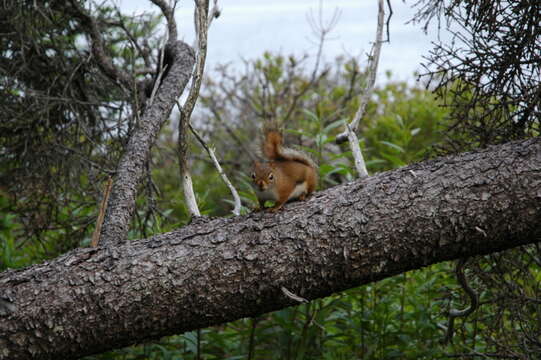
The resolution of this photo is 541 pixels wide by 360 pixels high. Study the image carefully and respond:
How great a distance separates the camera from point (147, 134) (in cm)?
287

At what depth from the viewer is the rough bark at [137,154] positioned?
8.01 ft

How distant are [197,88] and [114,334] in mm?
1060

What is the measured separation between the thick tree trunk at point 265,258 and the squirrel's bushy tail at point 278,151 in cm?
47

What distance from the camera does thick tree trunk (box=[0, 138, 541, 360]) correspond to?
1971 millimetres

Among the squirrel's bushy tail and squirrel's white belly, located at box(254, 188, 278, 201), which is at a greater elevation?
the squirrel's bushy tail

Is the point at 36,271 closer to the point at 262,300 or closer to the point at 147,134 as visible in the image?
the point at 262,300

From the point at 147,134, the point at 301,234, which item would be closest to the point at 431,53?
the point at 301,234

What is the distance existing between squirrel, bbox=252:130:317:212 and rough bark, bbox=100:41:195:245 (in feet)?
1.87

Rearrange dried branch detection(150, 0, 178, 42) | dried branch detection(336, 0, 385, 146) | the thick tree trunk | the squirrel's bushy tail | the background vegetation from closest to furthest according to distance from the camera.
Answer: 1. the thick tree trunk
2. the squirrel's bushy tail
3. dried branch detection(336, 0, 385, 146)
4. the background vegetation
5. dried branch detection(150, 0, 178, 42)

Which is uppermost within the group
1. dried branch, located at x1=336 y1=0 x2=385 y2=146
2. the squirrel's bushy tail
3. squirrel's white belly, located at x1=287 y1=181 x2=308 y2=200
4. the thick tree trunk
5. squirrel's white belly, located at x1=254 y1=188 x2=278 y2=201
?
dried branch, located at x1=336 y1=0 x2=385 y2=146

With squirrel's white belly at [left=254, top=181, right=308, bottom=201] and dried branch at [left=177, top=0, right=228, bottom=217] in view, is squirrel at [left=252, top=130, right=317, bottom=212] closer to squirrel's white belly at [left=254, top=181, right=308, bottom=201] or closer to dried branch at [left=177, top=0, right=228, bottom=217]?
squirrel's white belly at [left=254, top=181, right=308, bottom=201]

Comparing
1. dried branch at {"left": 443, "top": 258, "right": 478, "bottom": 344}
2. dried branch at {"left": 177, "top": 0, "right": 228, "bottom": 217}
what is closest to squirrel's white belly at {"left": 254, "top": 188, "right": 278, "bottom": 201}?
dried branch at {"left": 177, "top": 0, "right": 228, "bottom": 217}

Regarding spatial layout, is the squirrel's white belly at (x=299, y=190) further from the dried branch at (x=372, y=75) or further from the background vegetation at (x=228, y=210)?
the background vegetation at (x=228, y=210)

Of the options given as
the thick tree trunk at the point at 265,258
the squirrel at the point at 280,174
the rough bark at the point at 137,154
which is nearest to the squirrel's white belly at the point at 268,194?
the squirrel at the point at 280,174
